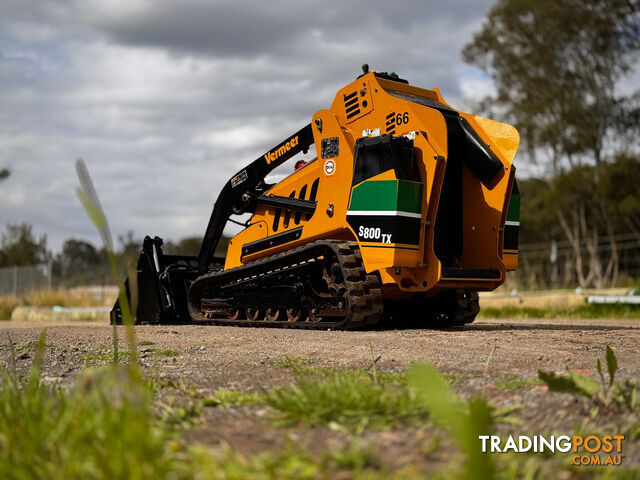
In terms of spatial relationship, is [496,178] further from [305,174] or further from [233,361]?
[233,361]

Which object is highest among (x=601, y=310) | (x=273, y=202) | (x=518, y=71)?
(x=518, y=71)

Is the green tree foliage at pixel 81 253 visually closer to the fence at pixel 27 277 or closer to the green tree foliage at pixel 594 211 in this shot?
the fence at pixel 27 277

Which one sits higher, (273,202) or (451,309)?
(273,202)

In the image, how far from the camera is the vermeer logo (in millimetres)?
8802

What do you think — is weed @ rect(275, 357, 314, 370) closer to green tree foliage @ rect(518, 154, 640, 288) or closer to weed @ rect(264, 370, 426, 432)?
weed @ rect(264, 370, 426, 432)

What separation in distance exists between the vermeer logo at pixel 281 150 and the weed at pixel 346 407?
648 centimetres

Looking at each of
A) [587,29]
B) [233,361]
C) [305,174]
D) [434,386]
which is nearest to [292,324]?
[305,174]

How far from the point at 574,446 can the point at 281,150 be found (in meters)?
7.23

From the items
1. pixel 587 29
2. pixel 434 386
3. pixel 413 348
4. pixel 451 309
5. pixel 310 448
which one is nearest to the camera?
pixel 434 386

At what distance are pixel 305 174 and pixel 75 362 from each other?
4.59m

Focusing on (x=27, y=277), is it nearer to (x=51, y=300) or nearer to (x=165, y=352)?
(x=51, y=300)

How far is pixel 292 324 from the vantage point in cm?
771

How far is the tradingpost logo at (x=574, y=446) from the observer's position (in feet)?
6.85

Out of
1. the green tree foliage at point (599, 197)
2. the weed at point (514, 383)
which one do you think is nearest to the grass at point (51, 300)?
the weed at point (514, 383)
